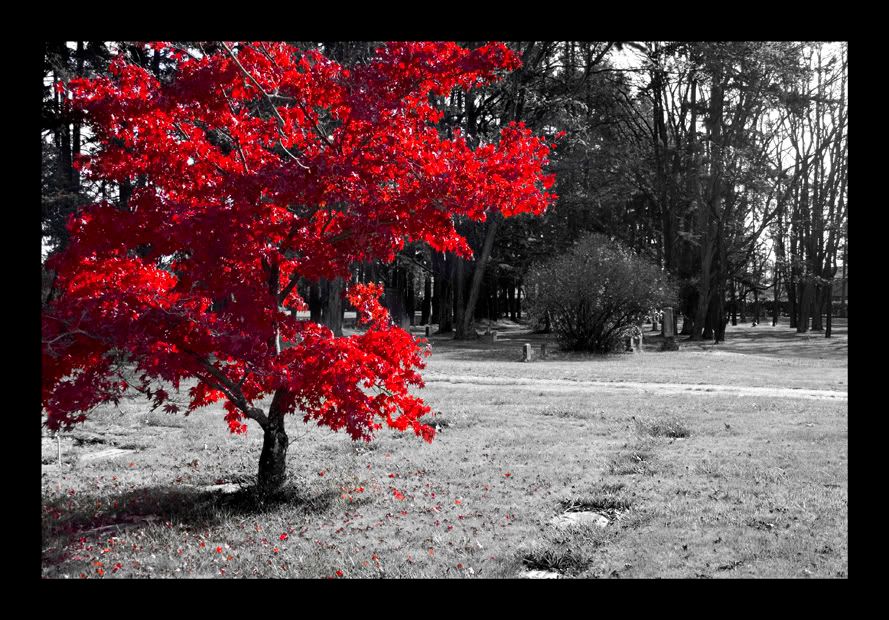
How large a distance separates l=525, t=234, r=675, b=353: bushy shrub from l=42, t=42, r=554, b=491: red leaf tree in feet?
54.8

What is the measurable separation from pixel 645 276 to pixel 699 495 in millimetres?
17343

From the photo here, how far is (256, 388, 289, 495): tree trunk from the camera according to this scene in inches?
244

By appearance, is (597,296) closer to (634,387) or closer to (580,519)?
(634,387)

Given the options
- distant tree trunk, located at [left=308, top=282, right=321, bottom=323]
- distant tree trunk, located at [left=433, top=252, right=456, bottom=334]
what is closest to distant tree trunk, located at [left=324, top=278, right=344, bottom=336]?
distant tree trunk, located at [left=308, top=282, right=321, bottom=323]

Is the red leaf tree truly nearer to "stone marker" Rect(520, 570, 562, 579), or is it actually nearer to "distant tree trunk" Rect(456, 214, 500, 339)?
"stone marker" Rect(520, 570, 562, 579)

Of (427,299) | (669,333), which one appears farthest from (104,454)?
(427,299)

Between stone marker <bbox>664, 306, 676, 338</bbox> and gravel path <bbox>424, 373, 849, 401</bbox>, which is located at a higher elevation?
stone marker <bbox>664, 306, 676, 338</bbox>

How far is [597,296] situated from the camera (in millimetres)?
22344

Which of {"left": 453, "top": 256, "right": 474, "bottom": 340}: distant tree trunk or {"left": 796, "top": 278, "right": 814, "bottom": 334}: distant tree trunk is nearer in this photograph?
{"left": 453, "top": 256, "right": 474, "bottom": 340}: distant tree trunk

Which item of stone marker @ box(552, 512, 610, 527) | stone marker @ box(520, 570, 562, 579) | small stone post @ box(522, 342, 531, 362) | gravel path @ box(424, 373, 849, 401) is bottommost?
stone marker @ box(520, 570, 562, 579)

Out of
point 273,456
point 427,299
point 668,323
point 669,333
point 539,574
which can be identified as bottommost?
point 539,574
